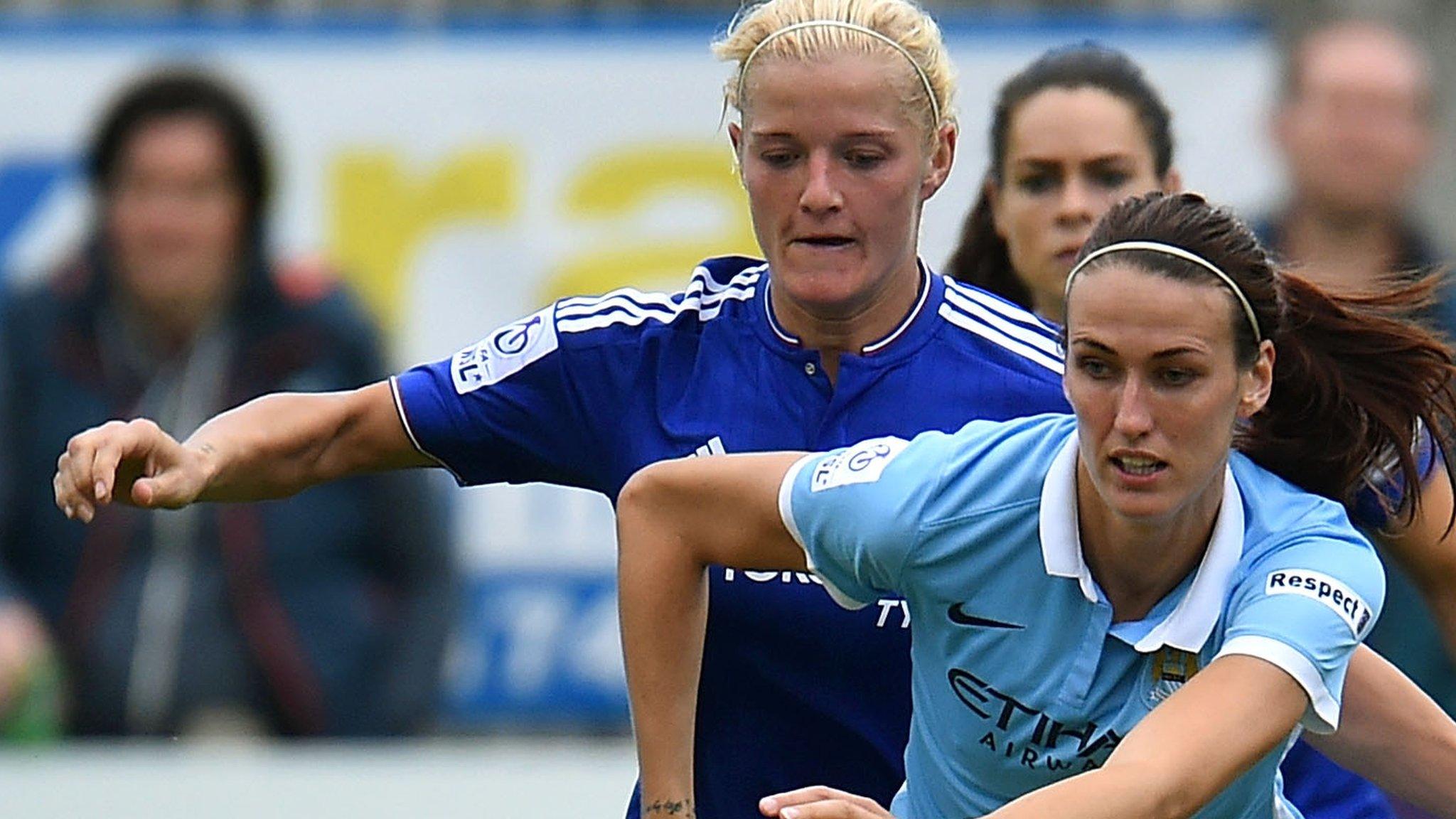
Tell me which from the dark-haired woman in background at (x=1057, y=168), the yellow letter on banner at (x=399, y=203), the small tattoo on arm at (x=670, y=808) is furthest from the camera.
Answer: the yellow letter on banner at (x=399, y=203)

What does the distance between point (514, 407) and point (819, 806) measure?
1221 mm

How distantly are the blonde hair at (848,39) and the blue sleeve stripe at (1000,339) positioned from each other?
0.88ft

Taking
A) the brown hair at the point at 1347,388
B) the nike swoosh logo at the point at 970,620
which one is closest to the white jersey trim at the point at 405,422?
the nike swoosh logo at the point at 970,620

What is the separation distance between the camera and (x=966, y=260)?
16.6 feet

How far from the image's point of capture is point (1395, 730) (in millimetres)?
3820

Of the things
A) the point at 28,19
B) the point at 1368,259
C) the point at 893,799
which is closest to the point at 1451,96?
the point at 1368,259

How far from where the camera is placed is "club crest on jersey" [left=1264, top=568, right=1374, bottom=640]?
131 inches

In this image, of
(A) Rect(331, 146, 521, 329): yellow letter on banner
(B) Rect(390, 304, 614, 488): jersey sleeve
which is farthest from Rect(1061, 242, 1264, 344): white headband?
(A) Rect(331, 146, 521, 329): yellow letter on banner

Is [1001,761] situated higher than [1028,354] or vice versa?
[1028,354]

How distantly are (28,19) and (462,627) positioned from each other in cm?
224

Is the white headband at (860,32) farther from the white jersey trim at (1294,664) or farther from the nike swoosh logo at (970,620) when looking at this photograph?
the white jersey trim at (1294,664)

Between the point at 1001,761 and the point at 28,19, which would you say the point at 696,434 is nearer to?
the point at 1001,761

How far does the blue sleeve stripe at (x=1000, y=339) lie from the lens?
3.99m

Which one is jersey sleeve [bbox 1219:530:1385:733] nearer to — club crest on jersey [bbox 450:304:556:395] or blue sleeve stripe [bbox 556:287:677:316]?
blue sleeve stripe [bbox 556:287:677:316]
